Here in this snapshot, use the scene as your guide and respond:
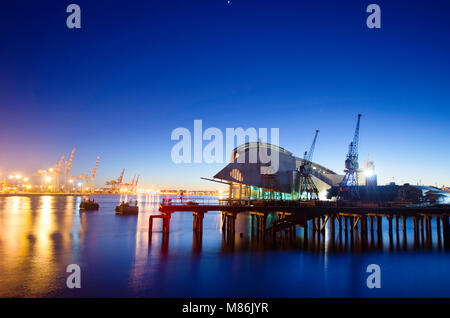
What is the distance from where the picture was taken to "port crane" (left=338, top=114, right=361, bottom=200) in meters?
55.8

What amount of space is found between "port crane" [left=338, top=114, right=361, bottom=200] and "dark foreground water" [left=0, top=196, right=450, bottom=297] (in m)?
19.2

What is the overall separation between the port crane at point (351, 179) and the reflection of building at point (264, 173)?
9152 millimetres

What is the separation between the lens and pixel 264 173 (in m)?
60.5

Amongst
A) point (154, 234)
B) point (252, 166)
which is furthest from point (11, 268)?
point (252, 166)

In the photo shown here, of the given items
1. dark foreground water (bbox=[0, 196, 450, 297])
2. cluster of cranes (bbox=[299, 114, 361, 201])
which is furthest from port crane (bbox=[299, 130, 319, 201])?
dark foreground water (bbox=[0, 196, 450, 297])

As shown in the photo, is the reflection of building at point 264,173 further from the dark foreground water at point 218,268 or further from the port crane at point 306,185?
the dark foreground water at point 218,268

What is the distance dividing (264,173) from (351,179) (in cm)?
1745

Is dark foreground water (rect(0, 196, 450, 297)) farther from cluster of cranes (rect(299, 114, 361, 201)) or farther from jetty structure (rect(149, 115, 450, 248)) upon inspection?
cluster of cranes (rect(299, 114, 361, 201))

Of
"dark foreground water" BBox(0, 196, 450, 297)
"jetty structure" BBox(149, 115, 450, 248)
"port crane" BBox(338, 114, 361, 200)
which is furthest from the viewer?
"port crane" BBox(338, 114, 361, 200)

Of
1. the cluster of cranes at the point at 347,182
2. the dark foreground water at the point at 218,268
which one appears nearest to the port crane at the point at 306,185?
the cluster of cranes at the point at 347,182

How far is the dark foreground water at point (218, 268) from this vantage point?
19438 millimetres

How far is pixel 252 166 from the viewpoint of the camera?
59969mm

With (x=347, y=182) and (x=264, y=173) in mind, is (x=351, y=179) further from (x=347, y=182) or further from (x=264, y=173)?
(x=264, y=173)
